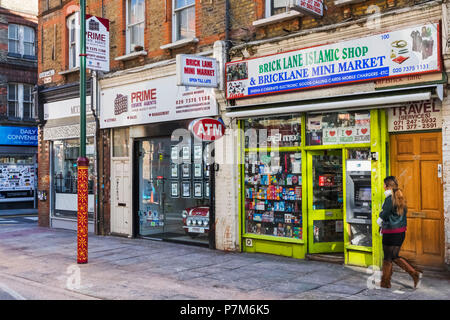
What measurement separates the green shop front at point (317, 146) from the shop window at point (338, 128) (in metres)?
0.02

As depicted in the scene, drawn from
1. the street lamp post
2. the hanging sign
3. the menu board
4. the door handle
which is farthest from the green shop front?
the menu board

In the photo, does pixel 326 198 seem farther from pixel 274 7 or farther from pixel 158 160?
pixel 158 160

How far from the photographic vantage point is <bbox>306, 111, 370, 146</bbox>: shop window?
357 inches

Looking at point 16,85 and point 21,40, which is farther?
point 21,40

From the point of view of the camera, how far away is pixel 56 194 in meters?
17.0

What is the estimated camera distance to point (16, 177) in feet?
80.6

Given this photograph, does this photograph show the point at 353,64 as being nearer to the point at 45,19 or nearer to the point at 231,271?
the point at 231,271

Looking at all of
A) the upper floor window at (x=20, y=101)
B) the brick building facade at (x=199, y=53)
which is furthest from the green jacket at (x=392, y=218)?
the upper floor window at (x=20, y=101)

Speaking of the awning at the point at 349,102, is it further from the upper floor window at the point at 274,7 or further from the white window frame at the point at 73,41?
the white window frame at the point at 73,41

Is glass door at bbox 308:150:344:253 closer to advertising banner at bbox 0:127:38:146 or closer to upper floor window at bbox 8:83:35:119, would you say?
advertising banner at bbox 0:127:38:146

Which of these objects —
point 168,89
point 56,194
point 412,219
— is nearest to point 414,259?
point 412,219

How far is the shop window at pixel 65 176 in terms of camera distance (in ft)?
53.2

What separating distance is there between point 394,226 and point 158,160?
7449mm

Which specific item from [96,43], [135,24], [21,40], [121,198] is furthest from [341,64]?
[21,40]
